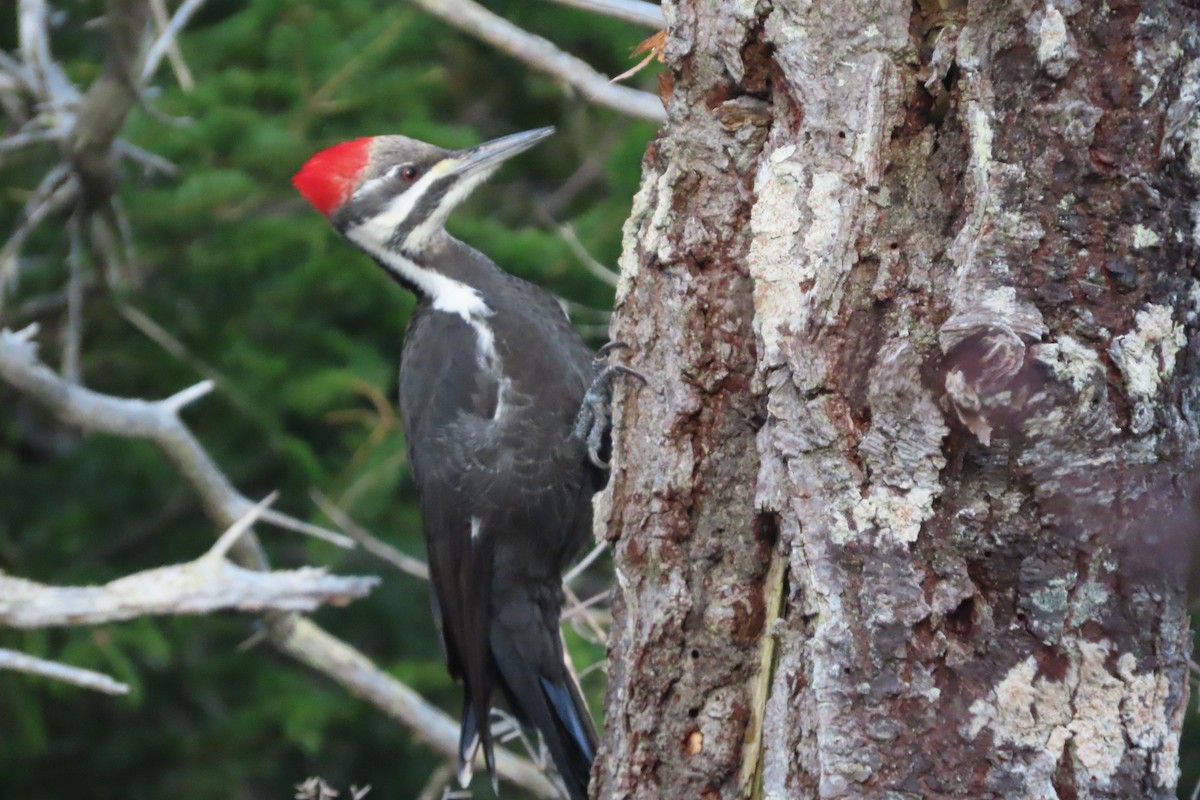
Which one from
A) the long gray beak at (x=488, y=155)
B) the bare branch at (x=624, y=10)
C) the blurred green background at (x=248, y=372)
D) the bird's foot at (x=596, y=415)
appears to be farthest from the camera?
the blurred green background at (x=248, y=372)

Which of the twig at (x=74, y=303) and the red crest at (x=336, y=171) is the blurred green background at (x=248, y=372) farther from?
the red crest at (x=336, y=171)

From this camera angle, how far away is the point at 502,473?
10.7 ft

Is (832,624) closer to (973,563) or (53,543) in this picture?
(973,563)

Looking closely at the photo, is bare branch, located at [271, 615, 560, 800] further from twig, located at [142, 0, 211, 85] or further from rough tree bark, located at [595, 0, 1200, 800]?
rough tree bark, located at [595, 0, 1200, 800]

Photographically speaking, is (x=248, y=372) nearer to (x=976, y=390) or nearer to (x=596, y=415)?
(x=596, y=415)

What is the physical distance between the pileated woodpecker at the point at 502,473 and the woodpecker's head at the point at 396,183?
11cm

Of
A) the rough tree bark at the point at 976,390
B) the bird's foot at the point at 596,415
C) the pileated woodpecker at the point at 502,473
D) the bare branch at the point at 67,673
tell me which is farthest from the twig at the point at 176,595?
the rough tree bark at the point at 976,390

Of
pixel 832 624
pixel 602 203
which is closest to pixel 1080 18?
pixel 832 624

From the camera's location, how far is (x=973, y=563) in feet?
4.78

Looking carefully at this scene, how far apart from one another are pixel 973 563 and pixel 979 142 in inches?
17.8

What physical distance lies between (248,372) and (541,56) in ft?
5.22

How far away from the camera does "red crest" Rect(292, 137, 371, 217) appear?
3.47 metres

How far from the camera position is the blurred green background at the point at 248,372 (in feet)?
12.9

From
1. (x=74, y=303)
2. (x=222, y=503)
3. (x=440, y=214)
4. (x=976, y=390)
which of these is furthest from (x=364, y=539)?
(x=976, y=390)
